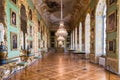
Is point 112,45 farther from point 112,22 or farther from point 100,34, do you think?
point 100,34

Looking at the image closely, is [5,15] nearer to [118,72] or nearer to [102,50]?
[118,72]

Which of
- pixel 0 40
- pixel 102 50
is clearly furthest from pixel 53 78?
pixel 102 50

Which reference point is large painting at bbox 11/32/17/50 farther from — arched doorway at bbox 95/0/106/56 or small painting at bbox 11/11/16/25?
arched doorway at bbox 95/0/106/56

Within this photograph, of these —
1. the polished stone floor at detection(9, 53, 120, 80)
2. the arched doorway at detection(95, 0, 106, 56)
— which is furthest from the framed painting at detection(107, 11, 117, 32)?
the arched doorway at detection(95, 0, 106, 56)

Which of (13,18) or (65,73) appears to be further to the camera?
(13,18)

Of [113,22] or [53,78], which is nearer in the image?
[53,78]

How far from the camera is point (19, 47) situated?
896 centimetres

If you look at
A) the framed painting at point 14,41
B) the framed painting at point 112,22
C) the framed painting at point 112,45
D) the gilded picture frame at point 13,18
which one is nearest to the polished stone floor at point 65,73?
the framed painting at point 112,45

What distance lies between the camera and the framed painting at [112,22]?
7.77 m

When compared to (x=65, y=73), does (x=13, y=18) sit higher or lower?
higher

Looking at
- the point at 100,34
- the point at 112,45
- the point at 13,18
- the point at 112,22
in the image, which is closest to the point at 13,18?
the point at 13,18

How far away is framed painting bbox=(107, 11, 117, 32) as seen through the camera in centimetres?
777

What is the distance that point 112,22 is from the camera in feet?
26.5

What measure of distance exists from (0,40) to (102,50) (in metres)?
8.45
